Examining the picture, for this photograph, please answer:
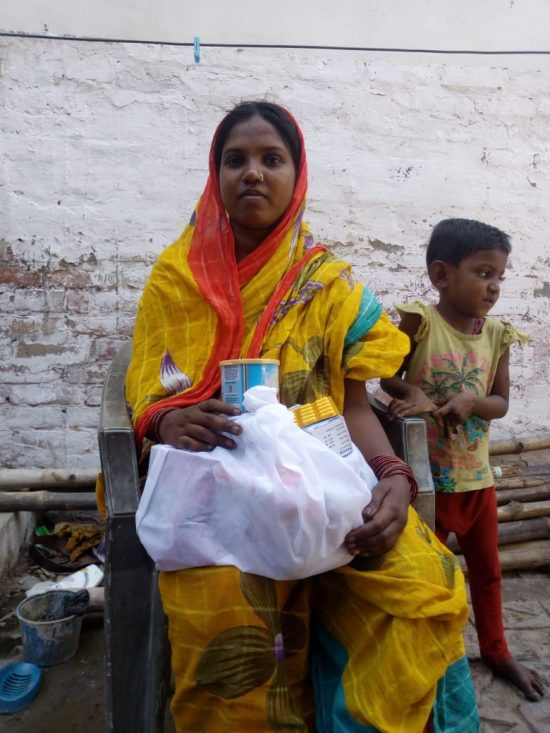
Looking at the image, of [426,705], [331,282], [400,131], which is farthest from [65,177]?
[426,705]

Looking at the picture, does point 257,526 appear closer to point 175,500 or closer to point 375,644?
point 175,500

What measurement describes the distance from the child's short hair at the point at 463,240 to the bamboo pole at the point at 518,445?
6.27ft

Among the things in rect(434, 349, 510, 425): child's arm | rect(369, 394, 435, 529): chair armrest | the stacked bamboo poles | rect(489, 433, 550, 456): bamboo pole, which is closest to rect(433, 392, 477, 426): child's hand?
rect(434, 349, 510, 425): child's arm

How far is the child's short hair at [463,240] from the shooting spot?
6.84 feet

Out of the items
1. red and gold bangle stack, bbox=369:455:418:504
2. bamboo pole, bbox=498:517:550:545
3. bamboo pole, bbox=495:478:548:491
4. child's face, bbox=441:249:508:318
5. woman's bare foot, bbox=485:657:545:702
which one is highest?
child's face, bbox=441:249:508:318

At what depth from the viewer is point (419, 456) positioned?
71.6 inches

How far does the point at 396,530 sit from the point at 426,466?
1.50 feet

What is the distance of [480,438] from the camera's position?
2.21 metres

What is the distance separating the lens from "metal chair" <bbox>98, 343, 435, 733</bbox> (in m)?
1.48

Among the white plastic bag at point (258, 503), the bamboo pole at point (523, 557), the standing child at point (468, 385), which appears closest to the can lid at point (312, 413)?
the white plastic bag at point (258, 503)

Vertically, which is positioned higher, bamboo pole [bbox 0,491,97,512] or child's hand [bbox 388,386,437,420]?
child's hand [bbox 388,386,437,420]

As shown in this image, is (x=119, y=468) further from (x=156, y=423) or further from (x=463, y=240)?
(x=463, y=240)

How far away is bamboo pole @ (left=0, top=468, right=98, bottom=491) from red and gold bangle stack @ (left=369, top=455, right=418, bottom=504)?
6.79 feet

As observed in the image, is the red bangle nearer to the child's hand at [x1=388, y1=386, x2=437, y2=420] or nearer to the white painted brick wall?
the child's hand at [x1=388, y1=386, x2=437, y2=420]
